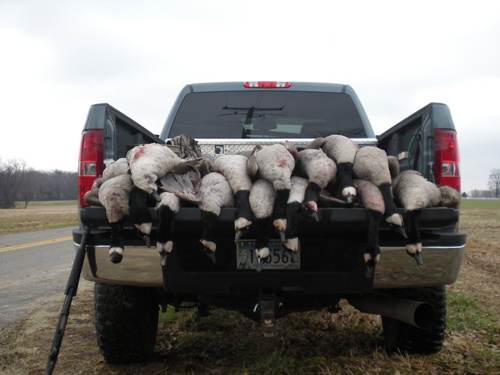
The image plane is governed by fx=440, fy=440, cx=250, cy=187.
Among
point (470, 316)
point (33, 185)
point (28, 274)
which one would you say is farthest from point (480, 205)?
point (33, 185)

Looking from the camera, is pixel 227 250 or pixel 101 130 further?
pixel 101 130

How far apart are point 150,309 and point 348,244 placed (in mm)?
1578

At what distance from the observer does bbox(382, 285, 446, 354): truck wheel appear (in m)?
2.99

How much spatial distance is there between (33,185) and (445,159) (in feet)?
345

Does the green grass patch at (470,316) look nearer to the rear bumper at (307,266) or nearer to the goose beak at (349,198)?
the rear bumper at (307,266)

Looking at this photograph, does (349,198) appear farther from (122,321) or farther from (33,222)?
(33,222)

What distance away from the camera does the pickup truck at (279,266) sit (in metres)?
2.41

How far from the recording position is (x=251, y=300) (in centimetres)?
268

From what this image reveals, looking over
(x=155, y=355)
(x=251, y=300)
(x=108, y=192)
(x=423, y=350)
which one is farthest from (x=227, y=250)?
(x=423, y=350)

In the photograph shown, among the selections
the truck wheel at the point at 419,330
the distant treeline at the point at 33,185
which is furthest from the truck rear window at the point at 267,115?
the distant treeline at the point at 33,185

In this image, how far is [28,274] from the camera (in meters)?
7.29

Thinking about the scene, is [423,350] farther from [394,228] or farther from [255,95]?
[255,95]

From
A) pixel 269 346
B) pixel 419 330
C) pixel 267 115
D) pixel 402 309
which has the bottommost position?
pixel 269 346

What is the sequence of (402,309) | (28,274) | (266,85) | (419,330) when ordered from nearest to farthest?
(402,309), (419,330), (266,85), (28,274)
